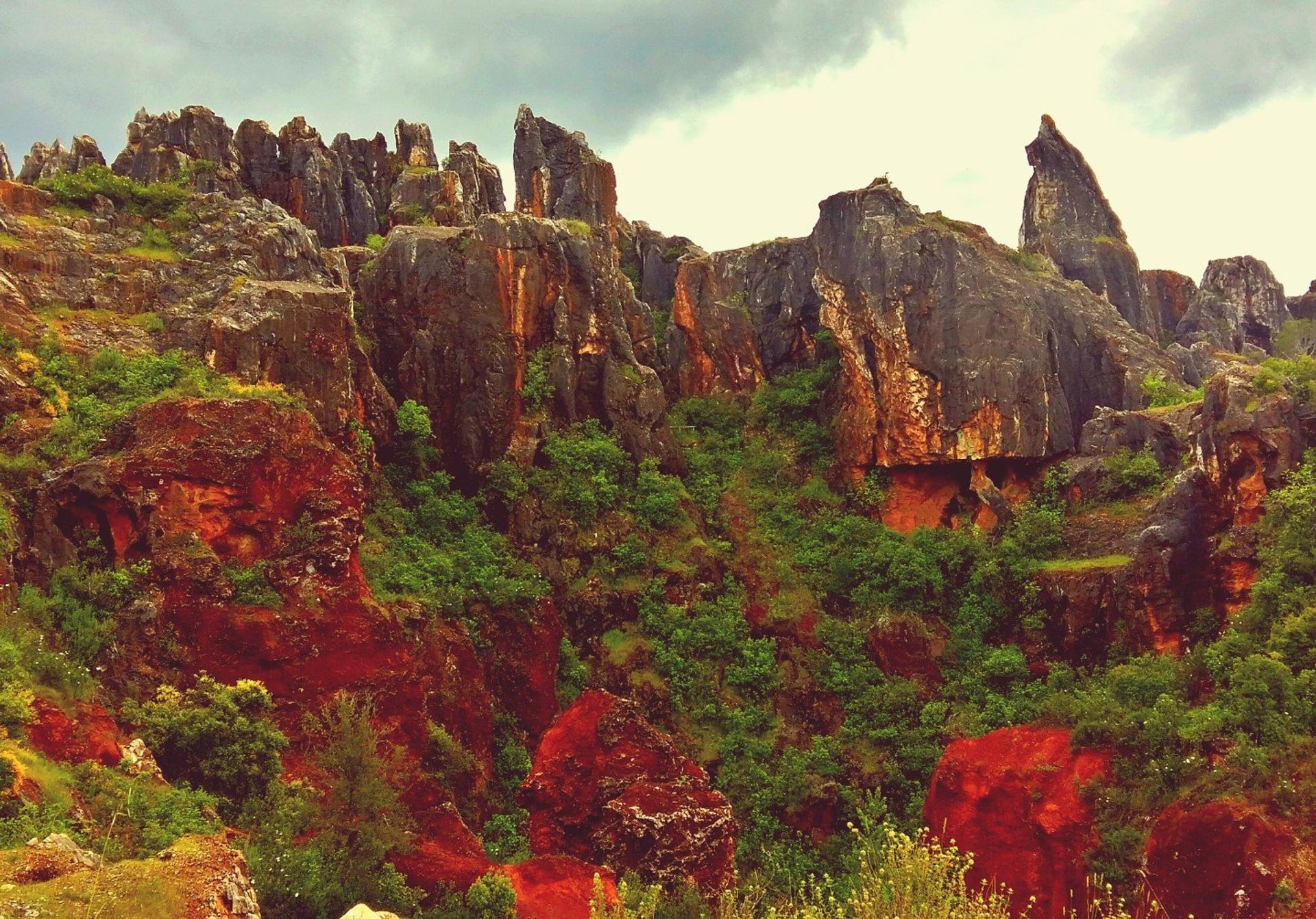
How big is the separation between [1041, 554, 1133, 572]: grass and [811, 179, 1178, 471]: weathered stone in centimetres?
534

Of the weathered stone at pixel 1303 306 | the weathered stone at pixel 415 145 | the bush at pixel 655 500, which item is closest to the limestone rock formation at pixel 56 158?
the weathered stone at pixel 415 145

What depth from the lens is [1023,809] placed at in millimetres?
23797

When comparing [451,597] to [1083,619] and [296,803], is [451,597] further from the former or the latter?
[1083,619]

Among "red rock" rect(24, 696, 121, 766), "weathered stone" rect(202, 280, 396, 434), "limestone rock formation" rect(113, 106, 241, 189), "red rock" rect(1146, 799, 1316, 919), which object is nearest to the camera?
"red rock" rect(24, 696, 121, 766)

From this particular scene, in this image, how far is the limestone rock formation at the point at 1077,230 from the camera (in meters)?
49.5

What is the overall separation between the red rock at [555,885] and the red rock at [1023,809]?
9590 mm

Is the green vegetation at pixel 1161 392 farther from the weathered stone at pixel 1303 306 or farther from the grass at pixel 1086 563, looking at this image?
the weathered stone at pixel 1303 306

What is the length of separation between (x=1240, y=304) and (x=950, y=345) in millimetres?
29006

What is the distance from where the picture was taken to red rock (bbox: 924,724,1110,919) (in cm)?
2252

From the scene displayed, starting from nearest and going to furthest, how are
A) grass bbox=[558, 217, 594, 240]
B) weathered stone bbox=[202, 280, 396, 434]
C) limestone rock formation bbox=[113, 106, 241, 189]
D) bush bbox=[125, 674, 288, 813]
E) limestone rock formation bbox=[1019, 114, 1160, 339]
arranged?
bush bbox=[125, 674, 288, 813]
weathered stone bbox=[202, 280, 396, 434]
grass bbox=[558, 217, 594, 240]
limestone rock formation bbox=[113, 106, 241, 189]
limestone rock formation bbox=[1019, 114, 1160, 339]

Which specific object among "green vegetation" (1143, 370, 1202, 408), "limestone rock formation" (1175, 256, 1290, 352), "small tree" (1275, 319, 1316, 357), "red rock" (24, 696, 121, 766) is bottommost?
"red rock" (24, 696, 121, 766)

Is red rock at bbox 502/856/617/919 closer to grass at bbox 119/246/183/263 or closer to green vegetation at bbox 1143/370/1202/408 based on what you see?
grass at bbox 119/246/183/263

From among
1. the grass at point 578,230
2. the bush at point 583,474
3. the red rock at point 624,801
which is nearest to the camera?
the red rock at point 624,801

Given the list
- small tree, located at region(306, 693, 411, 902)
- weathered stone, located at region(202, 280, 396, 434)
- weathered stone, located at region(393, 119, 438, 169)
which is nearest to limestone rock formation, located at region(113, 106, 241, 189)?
weathered stone, located at region(393, 119, 438, 169)
